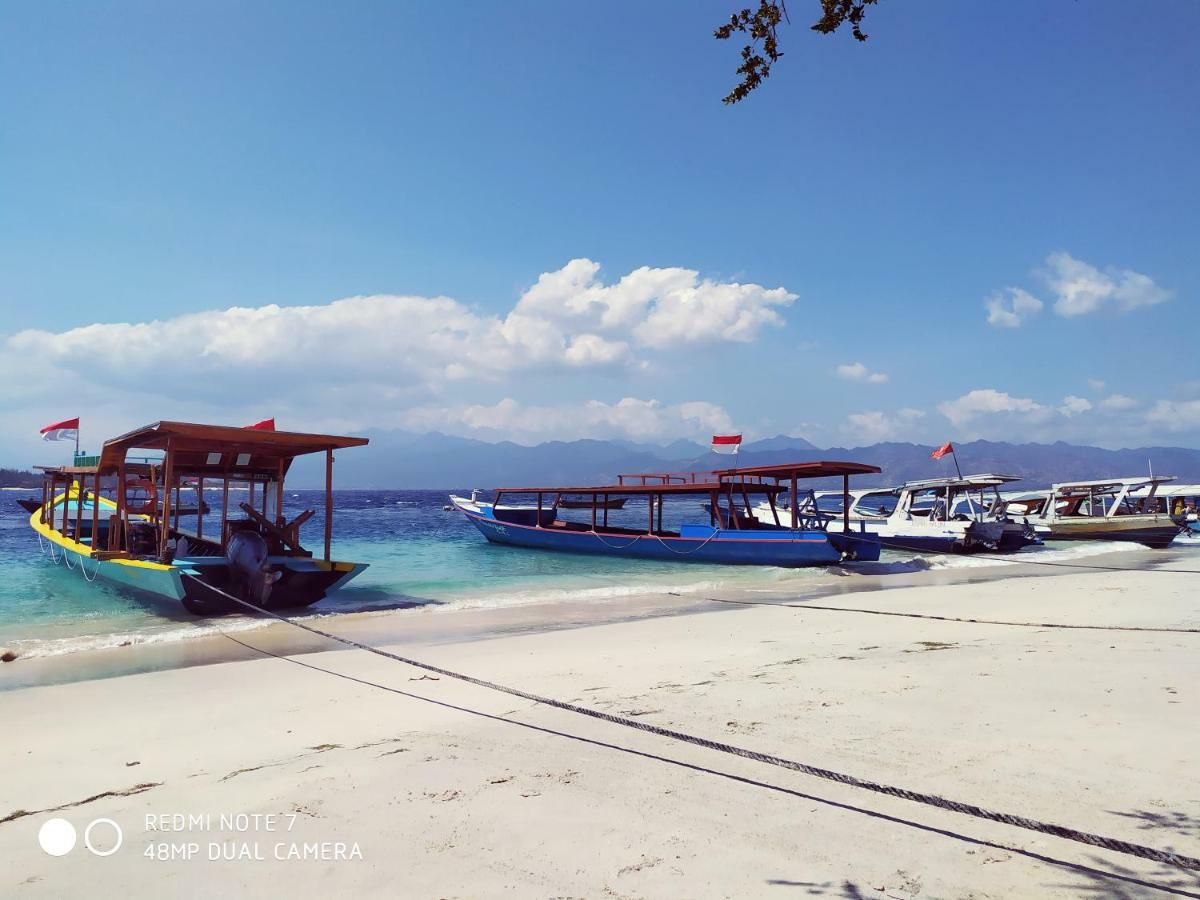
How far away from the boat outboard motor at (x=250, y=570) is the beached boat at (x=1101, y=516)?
949 inches

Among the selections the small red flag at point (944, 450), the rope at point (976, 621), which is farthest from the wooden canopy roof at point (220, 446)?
the small red flag at point (944, 450)

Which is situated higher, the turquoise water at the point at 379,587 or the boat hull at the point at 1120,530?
the boat hull at the point at 1120,530

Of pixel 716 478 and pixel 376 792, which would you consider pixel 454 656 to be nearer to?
pixel 376 792

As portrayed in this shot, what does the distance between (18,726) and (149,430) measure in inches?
257

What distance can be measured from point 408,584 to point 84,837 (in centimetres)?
1552

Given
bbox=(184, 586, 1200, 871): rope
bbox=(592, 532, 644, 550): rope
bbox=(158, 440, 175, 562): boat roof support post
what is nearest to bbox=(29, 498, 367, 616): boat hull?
bbox=(158, 440, 175, 562): boat roof support post

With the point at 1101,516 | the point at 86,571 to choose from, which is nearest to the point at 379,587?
the point at 86,571

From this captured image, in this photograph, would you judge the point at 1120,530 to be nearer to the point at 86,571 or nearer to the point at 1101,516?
the point at 1101,516

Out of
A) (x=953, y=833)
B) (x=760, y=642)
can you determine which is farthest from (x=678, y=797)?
(x=760, y=642)

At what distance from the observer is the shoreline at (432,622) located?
9.72 metres

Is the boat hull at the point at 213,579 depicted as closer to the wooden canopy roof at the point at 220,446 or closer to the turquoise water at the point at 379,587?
the turquoise water at the point at 379,587

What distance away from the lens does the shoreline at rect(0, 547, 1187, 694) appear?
31.9 ft

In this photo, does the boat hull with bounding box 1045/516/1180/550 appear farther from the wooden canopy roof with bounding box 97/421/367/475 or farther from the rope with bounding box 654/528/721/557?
the wooden canopy roof with bounding box 97/421/367/475

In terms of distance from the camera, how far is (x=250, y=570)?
13.4m
